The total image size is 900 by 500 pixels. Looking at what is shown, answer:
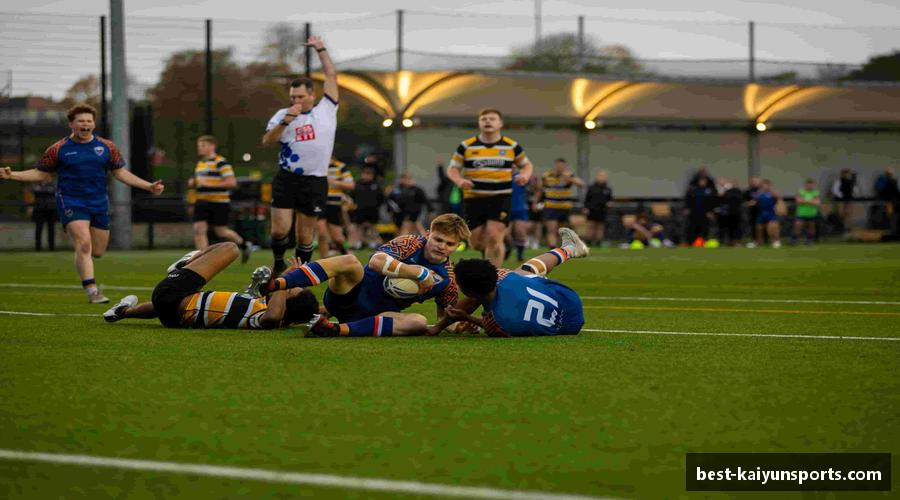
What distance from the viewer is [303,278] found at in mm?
8742

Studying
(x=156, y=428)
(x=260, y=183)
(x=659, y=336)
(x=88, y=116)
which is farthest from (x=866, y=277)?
(x=260, y=183)

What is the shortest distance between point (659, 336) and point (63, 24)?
2422 cm

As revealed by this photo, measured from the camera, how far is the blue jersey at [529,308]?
8.74 m

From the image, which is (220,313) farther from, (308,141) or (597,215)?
(597,215)

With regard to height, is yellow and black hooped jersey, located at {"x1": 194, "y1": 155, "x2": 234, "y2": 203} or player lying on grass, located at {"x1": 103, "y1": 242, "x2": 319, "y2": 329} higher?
yellow and black hooped jersey, located at {"x1": 194, "y1": 155, "x2": 234, "y2": 203}

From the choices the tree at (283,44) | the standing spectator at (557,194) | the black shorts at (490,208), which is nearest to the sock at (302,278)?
the black shorts at (490,208)

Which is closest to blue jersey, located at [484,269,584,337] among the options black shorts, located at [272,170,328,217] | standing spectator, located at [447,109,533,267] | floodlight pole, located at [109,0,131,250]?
black shorts, located at [272,170,328,217]

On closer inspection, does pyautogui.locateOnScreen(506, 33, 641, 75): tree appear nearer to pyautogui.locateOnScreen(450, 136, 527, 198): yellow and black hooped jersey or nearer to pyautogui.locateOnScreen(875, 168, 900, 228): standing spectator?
pyautogui.locateOnScreen(875, 168, 900, 228): standing spectator

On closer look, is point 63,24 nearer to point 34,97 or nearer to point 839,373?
point 34,97

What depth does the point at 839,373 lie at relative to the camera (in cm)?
705

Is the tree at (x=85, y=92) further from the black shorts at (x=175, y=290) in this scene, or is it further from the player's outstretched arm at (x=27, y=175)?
the black shorts at (x=175, y=290)

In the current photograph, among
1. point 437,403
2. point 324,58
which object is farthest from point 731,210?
point 437,403

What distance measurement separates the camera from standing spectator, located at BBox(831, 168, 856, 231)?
37.6 metres

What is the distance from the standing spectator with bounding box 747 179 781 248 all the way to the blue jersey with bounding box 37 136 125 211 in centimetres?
2279
